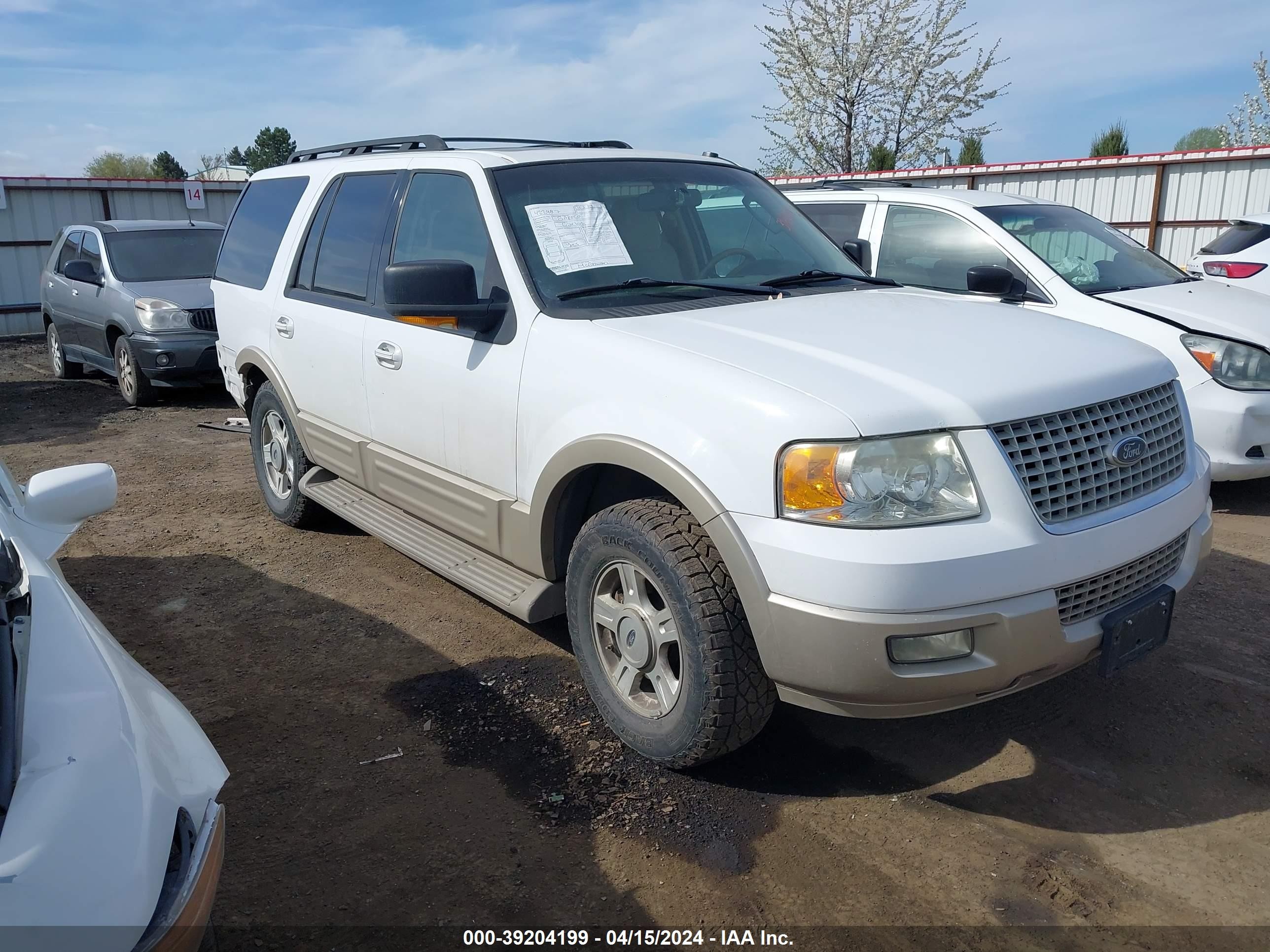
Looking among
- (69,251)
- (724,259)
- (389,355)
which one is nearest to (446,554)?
(389,355)

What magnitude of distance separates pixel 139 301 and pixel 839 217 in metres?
6.92

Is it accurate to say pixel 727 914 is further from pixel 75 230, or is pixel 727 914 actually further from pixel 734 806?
pixel 75 230

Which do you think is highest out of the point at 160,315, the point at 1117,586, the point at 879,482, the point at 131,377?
the point at 879,482

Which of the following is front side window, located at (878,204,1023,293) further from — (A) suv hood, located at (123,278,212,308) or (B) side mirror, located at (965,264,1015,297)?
(A) suv hood, located at (123,278,212,308)

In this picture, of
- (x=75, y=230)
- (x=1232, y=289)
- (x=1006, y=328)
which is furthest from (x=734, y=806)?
(x=75, y=230)

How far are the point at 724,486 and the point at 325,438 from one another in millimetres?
2774

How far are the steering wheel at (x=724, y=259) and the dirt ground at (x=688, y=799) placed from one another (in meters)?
1.67

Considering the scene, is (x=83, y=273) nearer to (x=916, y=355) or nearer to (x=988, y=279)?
(x=988, y=279)

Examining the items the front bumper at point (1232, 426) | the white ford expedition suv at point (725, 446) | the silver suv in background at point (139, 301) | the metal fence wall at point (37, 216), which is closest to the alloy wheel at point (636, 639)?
the white ford expedition suv at point (725, 446)

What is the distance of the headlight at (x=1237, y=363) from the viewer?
5656mm

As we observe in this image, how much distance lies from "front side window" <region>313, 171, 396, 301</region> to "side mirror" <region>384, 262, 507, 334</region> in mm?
1023

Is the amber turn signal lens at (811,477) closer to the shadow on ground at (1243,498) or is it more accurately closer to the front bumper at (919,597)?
the front bumper at (919,597)

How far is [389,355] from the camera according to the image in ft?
13.7

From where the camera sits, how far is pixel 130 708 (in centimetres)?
195
